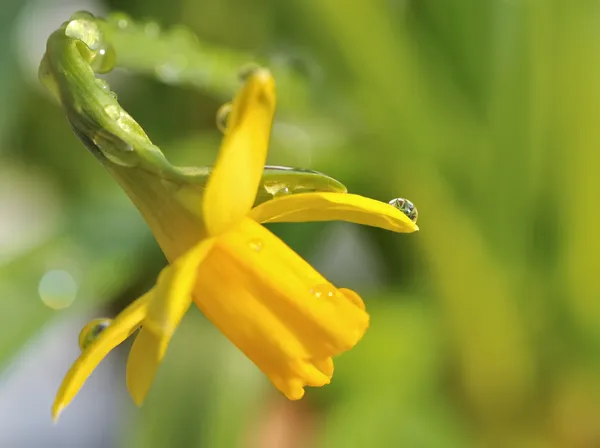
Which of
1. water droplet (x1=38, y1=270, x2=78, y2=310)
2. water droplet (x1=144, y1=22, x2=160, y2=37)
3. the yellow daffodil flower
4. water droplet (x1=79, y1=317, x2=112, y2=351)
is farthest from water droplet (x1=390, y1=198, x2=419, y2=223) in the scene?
water droplet (x1=38, y1=270, x2=78, y2=310)

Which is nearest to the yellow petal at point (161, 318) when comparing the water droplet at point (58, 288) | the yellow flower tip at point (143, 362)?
the yellow flower tip at point (143, 362)

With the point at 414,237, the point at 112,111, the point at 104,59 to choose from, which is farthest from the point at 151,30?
the point at 414,237

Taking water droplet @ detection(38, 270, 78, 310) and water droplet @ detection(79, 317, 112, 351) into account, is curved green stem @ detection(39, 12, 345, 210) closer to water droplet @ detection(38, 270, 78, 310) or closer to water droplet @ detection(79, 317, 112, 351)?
water droplet @ detection(79, 317, 112, 351)

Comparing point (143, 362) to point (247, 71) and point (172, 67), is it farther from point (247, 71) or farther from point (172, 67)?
point (172, 67)

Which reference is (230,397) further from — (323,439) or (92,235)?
(92,235)

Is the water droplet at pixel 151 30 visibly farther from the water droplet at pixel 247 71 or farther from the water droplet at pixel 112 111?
the water droplet at pixel 112 111

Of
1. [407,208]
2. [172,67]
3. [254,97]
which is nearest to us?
[254,97]

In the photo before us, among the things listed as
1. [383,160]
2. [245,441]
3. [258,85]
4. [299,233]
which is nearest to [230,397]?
[245,441]
